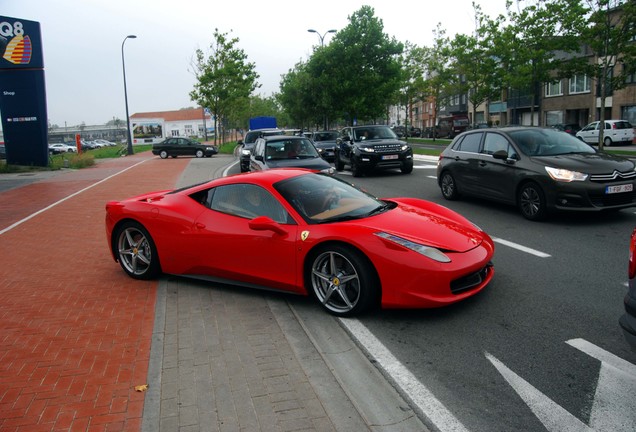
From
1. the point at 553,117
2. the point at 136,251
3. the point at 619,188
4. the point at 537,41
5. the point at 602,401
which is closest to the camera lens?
the point at 602,401

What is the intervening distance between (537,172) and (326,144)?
15339mm

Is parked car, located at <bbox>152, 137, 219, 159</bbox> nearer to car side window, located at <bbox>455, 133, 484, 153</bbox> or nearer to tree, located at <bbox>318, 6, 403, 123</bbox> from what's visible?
tree, located at <bbox>318, 6, 403, 123</bbox>

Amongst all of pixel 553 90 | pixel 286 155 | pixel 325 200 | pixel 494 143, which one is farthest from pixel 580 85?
pixel 325 200

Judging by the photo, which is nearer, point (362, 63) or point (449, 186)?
point (449, 186)

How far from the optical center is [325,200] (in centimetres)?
534

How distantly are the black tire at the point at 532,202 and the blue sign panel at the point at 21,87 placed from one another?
75.2ft

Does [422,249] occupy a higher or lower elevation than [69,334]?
higher

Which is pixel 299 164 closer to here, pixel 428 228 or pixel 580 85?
pixel 428 228

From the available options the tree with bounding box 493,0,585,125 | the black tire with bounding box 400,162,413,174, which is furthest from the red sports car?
the tree with bounding box 493,0,585,125

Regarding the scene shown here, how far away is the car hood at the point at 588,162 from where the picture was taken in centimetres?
792

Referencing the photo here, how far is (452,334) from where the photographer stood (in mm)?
4223

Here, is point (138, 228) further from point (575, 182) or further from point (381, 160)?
point (381, 160)

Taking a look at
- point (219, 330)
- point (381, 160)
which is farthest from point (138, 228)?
point (381, 160)

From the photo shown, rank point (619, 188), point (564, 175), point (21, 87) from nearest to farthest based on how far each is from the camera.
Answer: point (619, 188)
point (564, 175)
point (21, 87)
